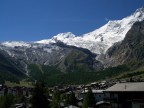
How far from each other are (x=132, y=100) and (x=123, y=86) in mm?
Answer: 7941

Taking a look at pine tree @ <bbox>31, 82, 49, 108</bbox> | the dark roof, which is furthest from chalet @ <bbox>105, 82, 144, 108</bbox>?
pine tree @ <bbox>31, 82, 49, 108</bbox>

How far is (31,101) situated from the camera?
7556cm

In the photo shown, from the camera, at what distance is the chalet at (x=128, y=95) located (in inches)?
2765

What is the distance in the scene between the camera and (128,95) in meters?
74.8

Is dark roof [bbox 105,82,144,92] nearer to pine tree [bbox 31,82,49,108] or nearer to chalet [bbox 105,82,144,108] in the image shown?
chalet [bbox 105,82,144,108]

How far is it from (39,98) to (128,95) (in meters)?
20.2

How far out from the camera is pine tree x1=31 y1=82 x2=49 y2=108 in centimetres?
7506

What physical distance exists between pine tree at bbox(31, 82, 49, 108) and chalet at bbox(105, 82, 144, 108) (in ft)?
53.9

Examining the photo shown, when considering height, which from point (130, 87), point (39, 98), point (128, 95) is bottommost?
point (39, 98)

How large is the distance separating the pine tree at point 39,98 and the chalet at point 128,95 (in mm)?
16415

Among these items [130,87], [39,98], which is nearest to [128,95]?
[130,87]

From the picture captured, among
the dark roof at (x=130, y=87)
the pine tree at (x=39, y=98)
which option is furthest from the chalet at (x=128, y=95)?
the pine tree at (x=39, y=98)

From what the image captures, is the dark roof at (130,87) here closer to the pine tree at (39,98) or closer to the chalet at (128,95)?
the chalet at (128,95)

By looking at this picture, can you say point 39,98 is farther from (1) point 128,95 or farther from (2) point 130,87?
(2) point 130,87
